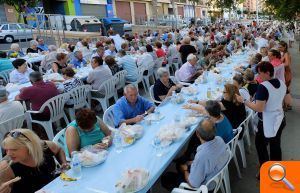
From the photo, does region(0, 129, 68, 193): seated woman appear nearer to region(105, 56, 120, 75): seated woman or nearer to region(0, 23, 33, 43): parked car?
region(105, 56, 120, 75): seated woman

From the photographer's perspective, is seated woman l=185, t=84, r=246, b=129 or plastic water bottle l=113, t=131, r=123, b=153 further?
seated woman l=185, t=84, r=246, b=129

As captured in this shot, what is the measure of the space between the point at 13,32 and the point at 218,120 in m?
20.5

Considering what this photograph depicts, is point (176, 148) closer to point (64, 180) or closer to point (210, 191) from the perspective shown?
point (210, 191)

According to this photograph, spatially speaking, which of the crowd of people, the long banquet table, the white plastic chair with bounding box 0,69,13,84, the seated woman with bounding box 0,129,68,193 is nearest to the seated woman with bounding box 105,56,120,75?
the crowd of people

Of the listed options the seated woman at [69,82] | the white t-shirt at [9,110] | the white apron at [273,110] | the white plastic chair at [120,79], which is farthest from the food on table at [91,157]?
the white plastic chair at [120,79]

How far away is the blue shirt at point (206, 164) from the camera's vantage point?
2879 millimetres

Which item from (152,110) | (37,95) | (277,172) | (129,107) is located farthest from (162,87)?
(277,172)

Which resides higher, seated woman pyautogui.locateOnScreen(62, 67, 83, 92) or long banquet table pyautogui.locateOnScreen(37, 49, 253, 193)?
seated woman pyautogui.locateOnScreen(62, 67, 83, 92)

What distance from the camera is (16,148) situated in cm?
282

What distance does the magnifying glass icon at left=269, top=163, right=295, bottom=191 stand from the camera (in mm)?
1968

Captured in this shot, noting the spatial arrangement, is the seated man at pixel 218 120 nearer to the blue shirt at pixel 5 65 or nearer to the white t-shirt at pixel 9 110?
the white t-shirt at pixel 9 110

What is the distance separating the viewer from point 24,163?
9.46 ft

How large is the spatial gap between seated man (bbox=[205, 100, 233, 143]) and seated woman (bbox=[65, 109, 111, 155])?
122 centimetres

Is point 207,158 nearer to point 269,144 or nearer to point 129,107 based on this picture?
point 269,144
